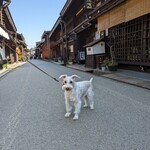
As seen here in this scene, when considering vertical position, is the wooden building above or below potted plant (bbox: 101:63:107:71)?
above

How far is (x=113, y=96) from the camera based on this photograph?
6.94 metres

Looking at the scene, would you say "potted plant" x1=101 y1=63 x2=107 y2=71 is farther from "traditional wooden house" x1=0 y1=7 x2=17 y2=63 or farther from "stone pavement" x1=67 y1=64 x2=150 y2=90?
"traditional wooden house" x1=0 y1=7 x2=17 y2=63

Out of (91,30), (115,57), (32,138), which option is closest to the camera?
(32,138)

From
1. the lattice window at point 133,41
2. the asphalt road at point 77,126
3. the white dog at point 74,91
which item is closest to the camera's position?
the asphalt road at point 77,126

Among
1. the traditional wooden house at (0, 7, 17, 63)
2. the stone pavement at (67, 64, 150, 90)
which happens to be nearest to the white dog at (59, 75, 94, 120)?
the stone pavement at (67, 64, 150, 90)

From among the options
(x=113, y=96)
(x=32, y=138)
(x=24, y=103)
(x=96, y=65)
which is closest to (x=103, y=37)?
(x=96, y=65)

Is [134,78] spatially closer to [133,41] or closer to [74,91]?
[133,41]

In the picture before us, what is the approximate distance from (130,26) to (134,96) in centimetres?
693

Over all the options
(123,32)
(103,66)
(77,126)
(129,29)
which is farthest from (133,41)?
(77,126)

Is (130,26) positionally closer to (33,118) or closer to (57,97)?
(57,97)

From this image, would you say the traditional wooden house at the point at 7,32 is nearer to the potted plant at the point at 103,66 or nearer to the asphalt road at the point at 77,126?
the potted plant at the point at 103,66

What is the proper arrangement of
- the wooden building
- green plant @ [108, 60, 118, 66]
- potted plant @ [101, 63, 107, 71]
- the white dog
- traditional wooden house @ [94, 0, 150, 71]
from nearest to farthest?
the white dog → traditional wooden house @ [94, 0, 150, 71] → the wooden building → green plant @ [108, 60, 118, 66] → potted plant @ [101, 63, 107, 71]

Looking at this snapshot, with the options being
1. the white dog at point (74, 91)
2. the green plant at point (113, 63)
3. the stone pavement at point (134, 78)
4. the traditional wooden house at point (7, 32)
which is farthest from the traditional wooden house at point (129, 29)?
the traditional wooden house at point (7, 32)

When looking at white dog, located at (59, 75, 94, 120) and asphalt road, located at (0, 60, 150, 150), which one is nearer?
asphalt road, located at (0, 60, 150, 150)
